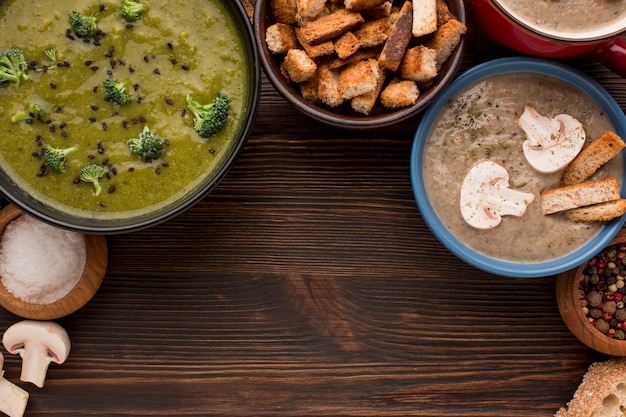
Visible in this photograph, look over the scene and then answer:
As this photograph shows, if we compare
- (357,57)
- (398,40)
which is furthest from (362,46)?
(398,40)

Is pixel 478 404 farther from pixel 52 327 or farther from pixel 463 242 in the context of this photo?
pixel 52 327

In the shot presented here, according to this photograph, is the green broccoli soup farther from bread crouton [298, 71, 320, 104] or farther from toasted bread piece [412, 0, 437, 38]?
toasted bread piece [412, 0, 437, 38]

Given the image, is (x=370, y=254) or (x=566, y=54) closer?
(x=566, y=54)

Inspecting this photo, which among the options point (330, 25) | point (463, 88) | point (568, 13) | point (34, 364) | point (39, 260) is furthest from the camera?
point (34, 364)

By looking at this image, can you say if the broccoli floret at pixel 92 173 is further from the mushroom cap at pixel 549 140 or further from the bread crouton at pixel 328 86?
the mushroom cap at pixel 549 140

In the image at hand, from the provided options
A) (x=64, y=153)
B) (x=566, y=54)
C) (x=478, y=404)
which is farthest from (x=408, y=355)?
(x=64, y=153)

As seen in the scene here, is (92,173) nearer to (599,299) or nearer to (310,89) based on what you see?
(310,89)
